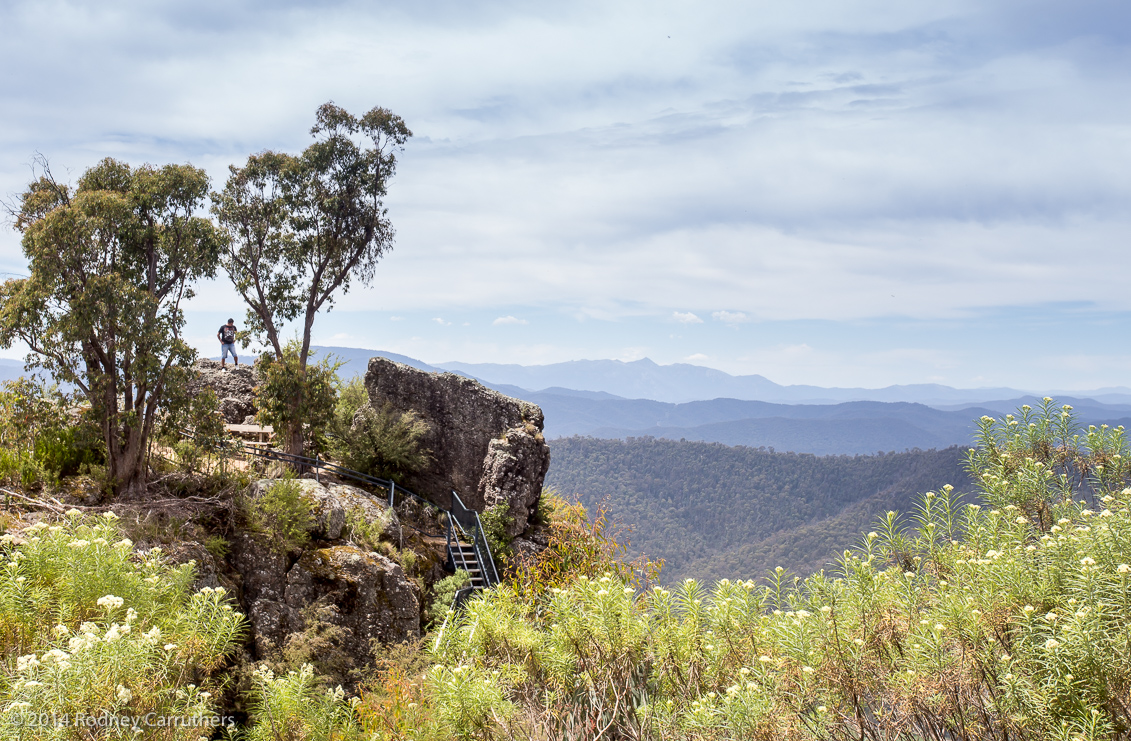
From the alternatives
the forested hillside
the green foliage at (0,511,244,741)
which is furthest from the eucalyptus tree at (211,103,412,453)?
the forested hillside

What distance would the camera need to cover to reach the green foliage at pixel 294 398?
14.1 metres

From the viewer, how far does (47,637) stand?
489 centimetres

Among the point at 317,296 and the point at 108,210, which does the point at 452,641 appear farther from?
the point at 317,296

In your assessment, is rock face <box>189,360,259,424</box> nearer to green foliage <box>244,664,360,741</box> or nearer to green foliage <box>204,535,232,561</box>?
green foliage <box>204,535,232,561</box>

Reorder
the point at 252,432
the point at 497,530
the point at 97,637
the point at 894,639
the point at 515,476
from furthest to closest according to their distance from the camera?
the point at 252,432 < the point at 515,476 < the point at 497,530 < the point at 894,639 < the point at 97,637

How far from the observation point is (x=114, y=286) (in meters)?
9.49

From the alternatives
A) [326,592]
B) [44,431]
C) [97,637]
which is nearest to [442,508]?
[326,592]

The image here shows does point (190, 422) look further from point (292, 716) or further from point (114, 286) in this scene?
point (292, 716)

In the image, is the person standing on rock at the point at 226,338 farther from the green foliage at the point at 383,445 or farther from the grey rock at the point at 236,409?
the green foliage at the point at 383,445

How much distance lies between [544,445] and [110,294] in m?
9.46

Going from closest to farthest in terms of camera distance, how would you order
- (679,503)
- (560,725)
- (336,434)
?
(560,725)
(336,434)
(679,503)

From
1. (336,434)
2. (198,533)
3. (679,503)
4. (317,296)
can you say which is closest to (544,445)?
(336,434)

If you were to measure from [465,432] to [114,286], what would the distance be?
8.22 meters

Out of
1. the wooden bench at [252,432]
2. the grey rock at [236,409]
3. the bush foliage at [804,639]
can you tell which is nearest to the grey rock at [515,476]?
the wooden bench at [252,432]
